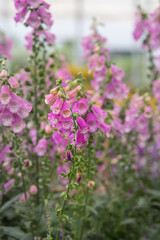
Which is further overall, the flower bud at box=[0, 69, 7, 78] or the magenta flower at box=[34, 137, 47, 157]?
the magenta flower at box=[34, 137, 47, 157]

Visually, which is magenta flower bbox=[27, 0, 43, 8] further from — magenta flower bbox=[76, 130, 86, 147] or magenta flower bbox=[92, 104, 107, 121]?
magenta flower bbox=[76, 130, 86, 147]

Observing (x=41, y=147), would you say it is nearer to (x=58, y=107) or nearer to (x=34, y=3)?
(x=58, y=107)

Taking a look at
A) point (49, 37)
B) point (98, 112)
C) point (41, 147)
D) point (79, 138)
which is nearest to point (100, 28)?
point (49, 37)

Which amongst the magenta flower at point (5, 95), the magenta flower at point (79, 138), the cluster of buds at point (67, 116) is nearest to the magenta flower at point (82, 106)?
the cluster of buds at point (67, 116)

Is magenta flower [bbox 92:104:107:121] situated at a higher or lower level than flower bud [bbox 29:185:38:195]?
higher

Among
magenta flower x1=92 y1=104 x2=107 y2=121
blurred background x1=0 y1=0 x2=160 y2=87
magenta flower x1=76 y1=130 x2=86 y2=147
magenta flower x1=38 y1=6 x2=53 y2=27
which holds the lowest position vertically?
magenta flower x1=76 y1=130 x2=86 y2=147

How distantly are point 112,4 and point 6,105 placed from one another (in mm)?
15469

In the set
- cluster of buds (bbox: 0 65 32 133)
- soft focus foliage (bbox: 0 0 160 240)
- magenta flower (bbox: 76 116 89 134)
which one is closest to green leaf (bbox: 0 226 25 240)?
soft focus foliage (bbox: 0 0 160 240)

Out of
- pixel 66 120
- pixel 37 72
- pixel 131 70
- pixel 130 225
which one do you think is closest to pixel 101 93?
pixel 37 72

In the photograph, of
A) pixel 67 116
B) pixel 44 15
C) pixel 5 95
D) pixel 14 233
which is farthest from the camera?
pixel 44 15

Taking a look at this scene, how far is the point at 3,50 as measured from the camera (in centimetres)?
214

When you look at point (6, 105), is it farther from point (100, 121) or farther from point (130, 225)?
point (130, 225)

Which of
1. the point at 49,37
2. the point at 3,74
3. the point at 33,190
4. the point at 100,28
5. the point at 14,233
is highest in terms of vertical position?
the point at 100,28

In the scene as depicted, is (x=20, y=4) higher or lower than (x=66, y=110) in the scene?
higher
